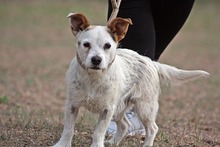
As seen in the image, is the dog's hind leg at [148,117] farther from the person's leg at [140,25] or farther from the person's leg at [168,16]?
the person's leg at [168,16]

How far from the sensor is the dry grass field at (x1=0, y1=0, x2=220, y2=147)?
19.3 feet

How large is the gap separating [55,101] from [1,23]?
12.8 metres

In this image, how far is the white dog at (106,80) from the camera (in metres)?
4.68

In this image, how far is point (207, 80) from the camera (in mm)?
11195

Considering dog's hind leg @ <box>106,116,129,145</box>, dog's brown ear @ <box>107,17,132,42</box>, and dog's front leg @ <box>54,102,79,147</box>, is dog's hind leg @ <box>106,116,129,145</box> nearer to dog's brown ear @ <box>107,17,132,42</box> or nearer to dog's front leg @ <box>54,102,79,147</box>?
dog's front leg @ <box>54,102,79,147</box>

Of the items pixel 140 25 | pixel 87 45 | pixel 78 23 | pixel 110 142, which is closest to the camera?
pixel 87 45

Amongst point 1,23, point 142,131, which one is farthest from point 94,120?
point 1,23

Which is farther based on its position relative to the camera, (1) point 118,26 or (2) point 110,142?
(2) point 110,142

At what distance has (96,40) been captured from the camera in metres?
4.67

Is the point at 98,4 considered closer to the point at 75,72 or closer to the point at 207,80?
the point at 207,80

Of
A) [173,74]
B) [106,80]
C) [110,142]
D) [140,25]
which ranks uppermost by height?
[140,25]

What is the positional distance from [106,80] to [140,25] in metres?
1.16

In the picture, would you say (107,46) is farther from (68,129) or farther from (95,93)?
(68,129)

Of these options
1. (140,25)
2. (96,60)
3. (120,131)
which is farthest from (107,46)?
(120,131)
